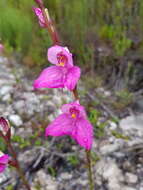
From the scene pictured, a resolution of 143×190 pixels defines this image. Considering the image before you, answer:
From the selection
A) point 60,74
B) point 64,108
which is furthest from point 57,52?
point 64,108

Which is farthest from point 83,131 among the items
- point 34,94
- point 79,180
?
point 34,94

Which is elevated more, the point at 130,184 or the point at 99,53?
the point at 99,53

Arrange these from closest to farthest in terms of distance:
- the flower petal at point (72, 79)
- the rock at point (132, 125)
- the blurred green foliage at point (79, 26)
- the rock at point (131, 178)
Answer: the flower petal at point (72, 79)
the rock at point (131, 178)
the rock at point (132, 125)
the blurred green foliage at point (79, 26)

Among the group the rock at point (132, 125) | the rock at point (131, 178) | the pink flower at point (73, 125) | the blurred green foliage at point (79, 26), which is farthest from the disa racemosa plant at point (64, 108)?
the blurred green foliage at point (79, 26)

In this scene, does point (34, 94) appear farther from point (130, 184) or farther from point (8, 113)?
point (130, 184)

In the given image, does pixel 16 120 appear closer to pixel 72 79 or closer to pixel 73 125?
pixel 73 125

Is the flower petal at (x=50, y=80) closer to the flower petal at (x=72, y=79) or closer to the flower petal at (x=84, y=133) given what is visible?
the flower petal at (x=72, y=79)
